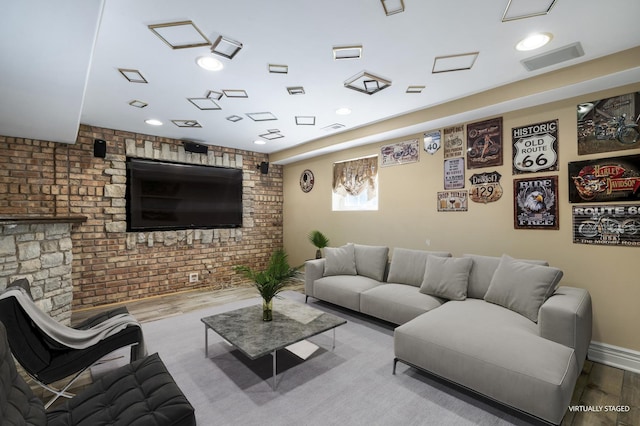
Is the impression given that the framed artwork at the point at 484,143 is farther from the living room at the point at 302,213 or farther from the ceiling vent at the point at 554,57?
the ceiling vent at the point at 554,57

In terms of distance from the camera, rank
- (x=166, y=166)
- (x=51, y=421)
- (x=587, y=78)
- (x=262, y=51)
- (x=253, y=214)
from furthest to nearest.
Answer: (x=253, y=214)
(x=166, y=166)
(x=587, y=78)
(x=262, y=51)
(x=51, y=421)

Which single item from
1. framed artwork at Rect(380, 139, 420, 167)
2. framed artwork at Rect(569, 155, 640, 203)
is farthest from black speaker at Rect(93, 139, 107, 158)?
framed artwork at Rect(569, 155, 640, 203)

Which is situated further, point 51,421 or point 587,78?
point 587,78

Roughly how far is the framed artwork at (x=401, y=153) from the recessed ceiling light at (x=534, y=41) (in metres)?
1.80

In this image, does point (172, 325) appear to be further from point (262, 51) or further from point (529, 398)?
point (529, 398)

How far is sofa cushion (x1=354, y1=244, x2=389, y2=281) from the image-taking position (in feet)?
12.9

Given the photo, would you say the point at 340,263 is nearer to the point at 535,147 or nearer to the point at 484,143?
the point at 484,143

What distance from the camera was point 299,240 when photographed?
19.6ft

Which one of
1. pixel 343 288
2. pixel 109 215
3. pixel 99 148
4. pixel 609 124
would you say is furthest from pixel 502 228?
pixel 99 148

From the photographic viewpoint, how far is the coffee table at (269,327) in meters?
2.19

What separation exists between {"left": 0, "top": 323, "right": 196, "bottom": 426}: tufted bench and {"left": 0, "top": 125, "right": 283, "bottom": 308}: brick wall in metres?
3.24

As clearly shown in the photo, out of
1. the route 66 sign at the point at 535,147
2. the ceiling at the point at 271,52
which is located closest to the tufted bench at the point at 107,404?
the ceiling at the point at 271,52

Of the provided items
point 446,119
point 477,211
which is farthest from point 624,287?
point 446,119

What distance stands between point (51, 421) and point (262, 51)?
2530mm
